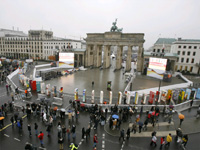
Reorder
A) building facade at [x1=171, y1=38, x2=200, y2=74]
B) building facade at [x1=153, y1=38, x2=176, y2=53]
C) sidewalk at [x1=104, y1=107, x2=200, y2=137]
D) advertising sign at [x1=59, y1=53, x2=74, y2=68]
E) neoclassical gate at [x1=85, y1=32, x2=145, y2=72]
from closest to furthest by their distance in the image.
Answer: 1. sidewalk at [x1=104, y1=107, x2=200, y2=137]
2. neoclassical gate at [x1=85, y1=32, x2=145, y2=72]
3. building facade at [x1=171, y1=38, x2=200, y2=74]
4. advertising sign at [x1=59, y1=53, x2=74, y2=68]
5. building facade at [x1=153, y1=38, x2=176, y2=53]

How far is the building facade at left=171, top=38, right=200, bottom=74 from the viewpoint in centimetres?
4741

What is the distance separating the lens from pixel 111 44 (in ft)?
170

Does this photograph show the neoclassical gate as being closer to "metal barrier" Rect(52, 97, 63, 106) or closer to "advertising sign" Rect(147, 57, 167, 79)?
"advertising sign" Rect(147, 57, 167, 79)

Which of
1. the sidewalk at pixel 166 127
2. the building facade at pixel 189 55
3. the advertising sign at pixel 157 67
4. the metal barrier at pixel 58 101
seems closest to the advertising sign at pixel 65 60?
the advertising sign at pixel 157 67

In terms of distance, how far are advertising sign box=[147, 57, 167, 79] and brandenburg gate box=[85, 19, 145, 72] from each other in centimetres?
781

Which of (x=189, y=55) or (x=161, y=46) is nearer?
(x=189, y=55)

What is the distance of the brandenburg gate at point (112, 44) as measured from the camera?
47.3 m

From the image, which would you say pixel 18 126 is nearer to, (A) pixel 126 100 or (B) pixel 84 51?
(A) pixel 126 100

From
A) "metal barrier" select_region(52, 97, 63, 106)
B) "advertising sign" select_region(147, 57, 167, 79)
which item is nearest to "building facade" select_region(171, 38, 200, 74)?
"advertising sign" select_region(147, 57, 167, 79)

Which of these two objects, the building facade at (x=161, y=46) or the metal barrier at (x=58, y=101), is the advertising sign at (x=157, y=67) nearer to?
the metal barrier at (x=58, y=101)

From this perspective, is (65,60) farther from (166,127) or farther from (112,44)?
(166,127)

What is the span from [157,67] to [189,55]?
2027 cm

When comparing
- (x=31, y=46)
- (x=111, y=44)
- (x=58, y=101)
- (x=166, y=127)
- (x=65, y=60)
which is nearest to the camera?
(x=166, y=127)

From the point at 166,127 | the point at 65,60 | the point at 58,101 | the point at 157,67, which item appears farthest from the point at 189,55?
the point at 58,101
